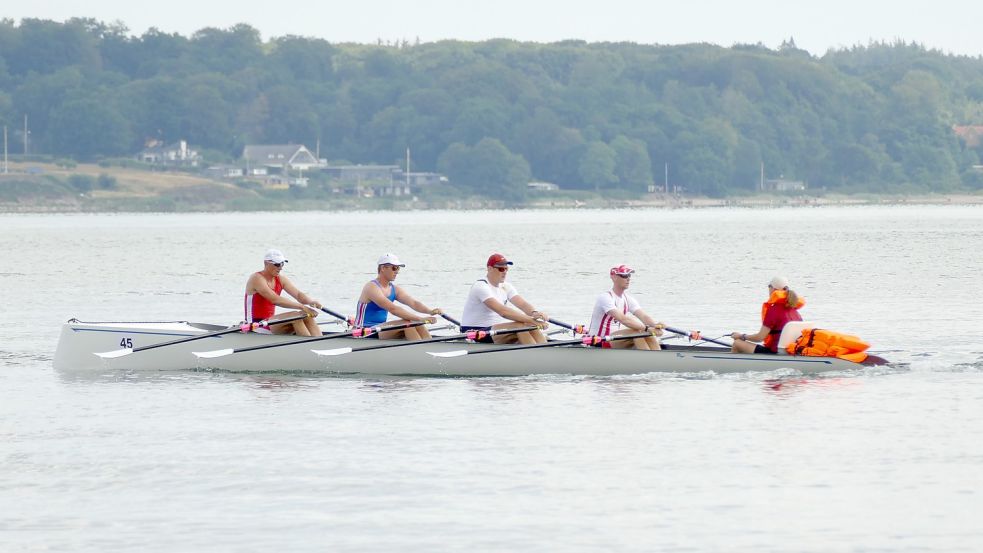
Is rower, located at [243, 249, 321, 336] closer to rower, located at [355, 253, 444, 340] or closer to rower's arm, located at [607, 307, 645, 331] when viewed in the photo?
rower, located at [355, 253, 444, 340]

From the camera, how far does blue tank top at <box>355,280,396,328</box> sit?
2480 cm

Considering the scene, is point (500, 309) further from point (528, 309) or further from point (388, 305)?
point (388, 305)

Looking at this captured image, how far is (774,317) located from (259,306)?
7.45 metres

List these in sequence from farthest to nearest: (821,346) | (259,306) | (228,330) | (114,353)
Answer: (114,353)
(228,330)
(259,306)
(821,346)

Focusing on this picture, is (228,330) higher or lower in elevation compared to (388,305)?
lower

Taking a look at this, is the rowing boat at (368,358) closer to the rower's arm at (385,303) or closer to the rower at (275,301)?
the rower at (275,301)

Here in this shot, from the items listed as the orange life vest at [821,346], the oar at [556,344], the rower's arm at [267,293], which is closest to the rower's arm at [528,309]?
the oar at [556,344]

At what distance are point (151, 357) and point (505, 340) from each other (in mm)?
5442

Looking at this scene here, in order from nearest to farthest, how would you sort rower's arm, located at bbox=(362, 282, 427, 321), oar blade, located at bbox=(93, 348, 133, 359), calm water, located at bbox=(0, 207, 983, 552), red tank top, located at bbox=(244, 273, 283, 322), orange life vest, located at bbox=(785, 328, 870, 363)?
calm water, located at bbox=(0, 207, 983, 552) → orange life vest, located at bbox=(785, 328, 870, 363) → rower's arm, located at bbox=(362, 282, 427, 321) → red tank top, located at bbox=(244, 273, 283, 322) → oar blade, located at bbox=(93, 348, 133, 359)

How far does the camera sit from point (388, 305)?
24.4 meters

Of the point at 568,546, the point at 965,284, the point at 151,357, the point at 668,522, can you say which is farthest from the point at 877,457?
the point at 965,284

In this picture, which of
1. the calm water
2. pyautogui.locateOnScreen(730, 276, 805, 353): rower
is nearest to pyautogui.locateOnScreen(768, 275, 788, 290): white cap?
pyautogui.locateOnScreen(730, 276, 805, 353): rower

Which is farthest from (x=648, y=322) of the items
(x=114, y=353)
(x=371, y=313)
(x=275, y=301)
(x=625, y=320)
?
(x=114, y=353)

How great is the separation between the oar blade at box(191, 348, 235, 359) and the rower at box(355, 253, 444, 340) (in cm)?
192
